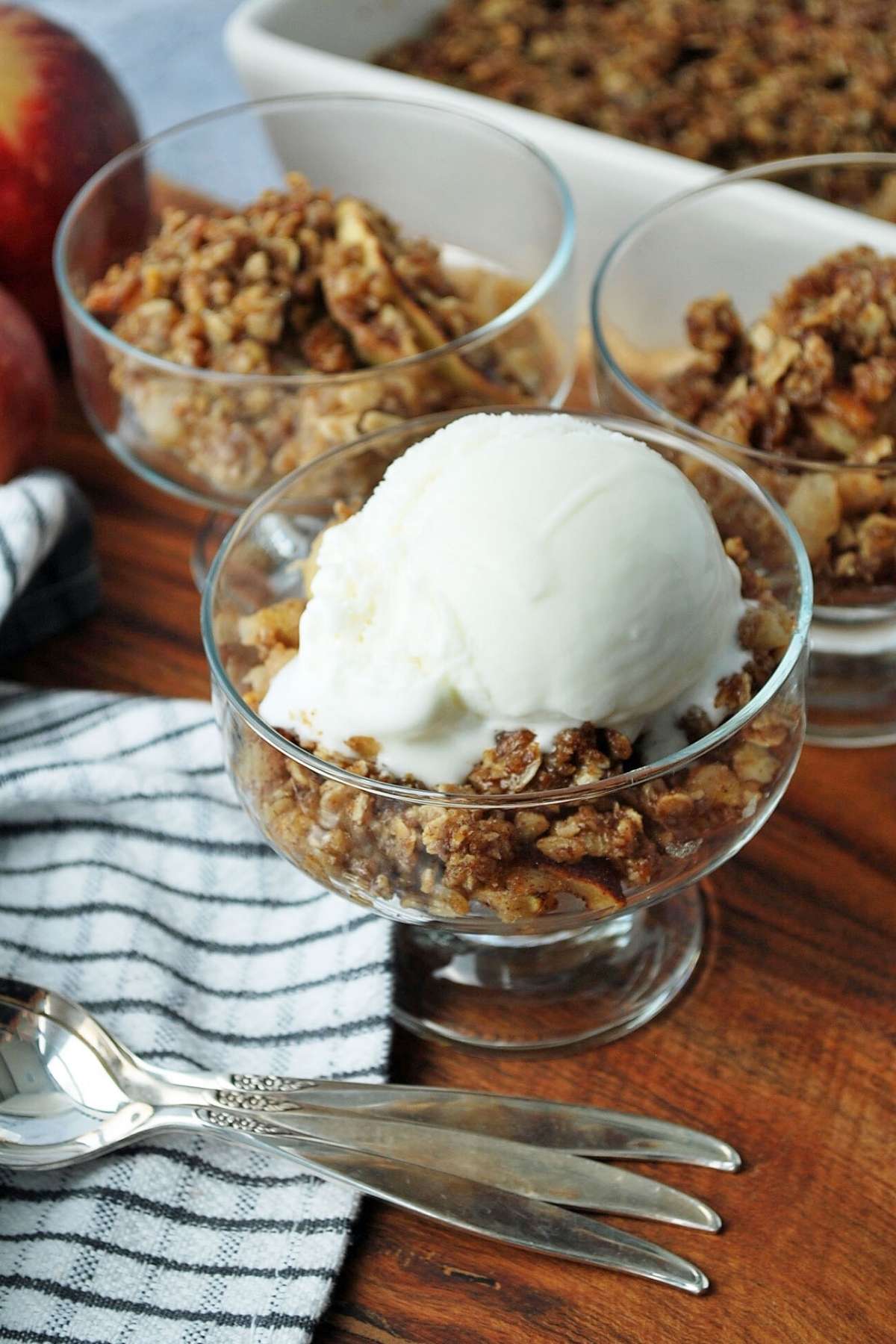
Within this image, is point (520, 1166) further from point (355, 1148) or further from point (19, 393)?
point (19, 393)

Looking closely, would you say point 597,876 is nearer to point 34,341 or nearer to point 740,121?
point 34,341

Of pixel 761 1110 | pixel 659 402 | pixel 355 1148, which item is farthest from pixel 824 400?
pixel 355 1148

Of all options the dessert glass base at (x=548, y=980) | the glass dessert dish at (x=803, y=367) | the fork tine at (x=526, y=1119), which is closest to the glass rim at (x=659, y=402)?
the glass dessert dish at (x=803, y=367)

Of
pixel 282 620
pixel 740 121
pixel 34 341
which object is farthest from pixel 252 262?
pixel 740 121

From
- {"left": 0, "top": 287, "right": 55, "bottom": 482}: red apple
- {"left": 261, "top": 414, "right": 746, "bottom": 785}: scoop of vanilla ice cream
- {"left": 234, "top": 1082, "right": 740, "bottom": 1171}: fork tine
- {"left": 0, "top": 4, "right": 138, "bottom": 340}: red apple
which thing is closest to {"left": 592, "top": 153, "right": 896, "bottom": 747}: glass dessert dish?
{"left": 261, "top": 414, "right": 746, "bottom": 785}: scoop of vanilla ice cream

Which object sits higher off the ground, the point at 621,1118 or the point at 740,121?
the point at 740,121

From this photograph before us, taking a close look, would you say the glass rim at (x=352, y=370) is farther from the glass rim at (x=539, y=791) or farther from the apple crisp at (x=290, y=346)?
the glass rim at (x=539, y=791)
